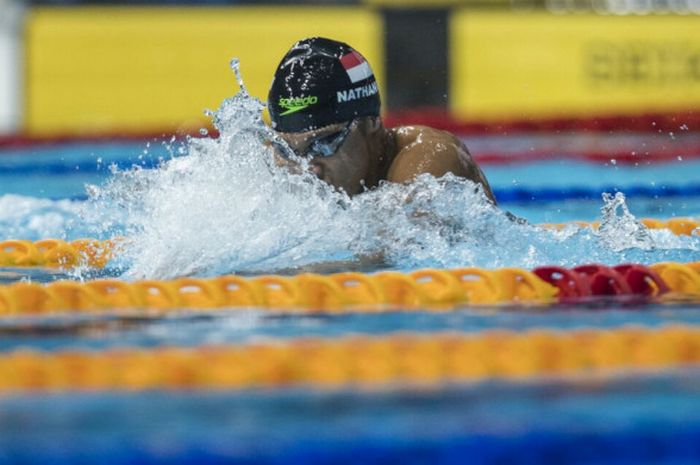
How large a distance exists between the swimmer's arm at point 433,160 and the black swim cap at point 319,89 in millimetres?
161

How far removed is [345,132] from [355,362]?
4.71 ft

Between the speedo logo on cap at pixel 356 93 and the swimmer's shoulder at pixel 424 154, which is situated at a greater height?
the speedo logo on cap at pixel 356 93

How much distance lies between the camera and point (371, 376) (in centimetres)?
206

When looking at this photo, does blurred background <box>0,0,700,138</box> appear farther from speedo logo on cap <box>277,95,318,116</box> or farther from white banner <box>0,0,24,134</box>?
speedo logo on cap <box>277,95,318,116</box>

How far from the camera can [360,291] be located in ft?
9.45

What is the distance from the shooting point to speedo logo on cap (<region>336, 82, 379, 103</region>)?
3.49m

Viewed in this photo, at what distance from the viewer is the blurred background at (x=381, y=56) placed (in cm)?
863

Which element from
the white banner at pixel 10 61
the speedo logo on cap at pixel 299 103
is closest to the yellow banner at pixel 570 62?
the white banner at pixel 10 61

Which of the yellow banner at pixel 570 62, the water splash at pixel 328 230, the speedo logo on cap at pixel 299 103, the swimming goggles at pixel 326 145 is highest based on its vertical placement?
the speedo logo on cap at pixel 299 103

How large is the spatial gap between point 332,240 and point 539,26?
596 centimetres

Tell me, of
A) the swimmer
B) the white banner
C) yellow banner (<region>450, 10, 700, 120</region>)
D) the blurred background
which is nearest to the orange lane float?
the swimmer

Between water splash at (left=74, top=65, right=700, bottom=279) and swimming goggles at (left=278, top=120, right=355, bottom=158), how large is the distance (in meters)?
0.05

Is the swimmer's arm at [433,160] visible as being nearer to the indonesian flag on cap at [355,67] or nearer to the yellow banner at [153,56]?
the indonesian flag on cap at [355,67]

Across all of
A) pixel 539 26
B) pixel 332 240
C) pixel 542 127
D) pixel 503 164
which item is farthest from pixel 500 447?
pixel 539 26
